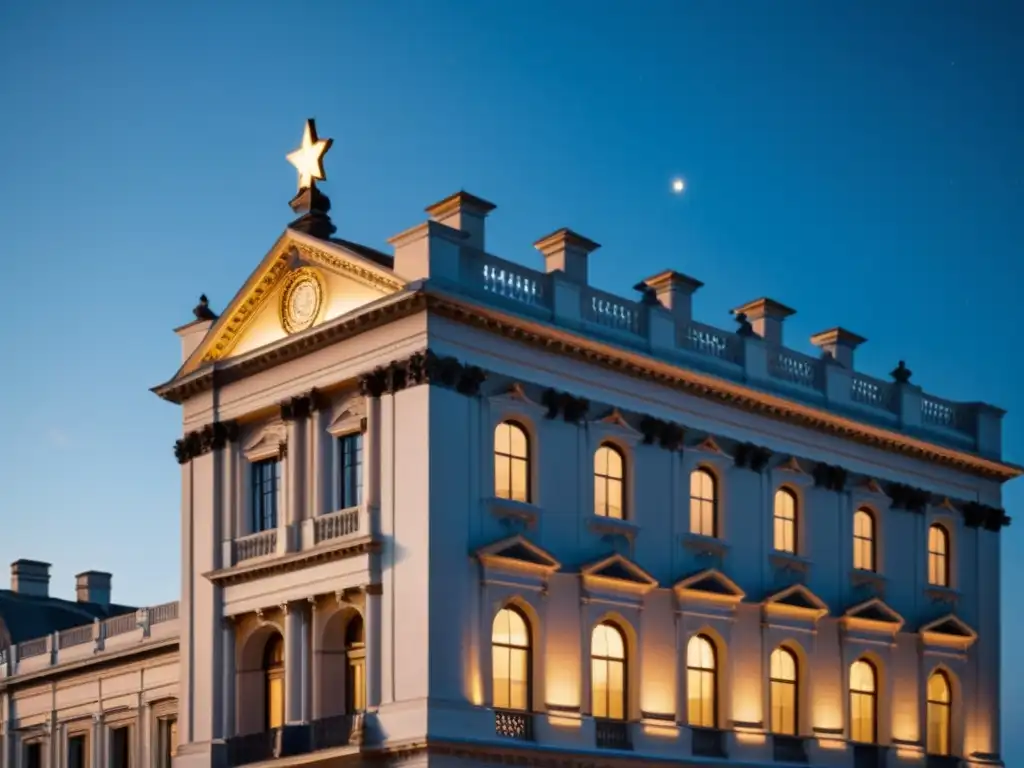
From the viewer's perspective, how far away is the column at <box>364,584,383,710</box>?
39594 mm

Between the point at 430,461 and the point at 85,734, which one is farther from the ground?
the point at 430,461

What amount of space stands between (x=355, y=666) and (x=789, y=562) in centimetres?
1118

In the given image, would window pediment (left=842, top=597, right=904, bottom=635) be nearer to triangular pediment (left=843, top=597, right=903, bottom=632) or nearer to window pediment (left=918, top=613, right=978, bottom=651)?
triangular pediment (left=843, top=597, right=903, bottom=632)

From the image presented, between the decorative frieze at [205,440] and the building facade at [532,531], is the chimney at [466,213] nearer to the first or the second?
the building facade at [532,531]

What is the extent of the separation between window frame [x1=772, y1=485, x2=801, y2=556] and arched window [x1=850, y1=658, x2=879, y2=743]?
10.8ft

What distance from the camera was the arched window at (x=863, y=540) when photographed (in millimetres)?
49844

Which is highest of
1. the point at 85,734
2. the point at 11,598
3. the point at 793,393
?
the point at 793,393

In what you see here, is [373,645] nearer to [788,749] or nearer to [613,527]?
[613,527]

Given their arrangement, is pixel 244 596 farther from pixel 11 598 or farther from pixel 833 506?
pixel 11 598

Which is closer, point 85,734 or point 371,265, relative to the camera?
point 371,265

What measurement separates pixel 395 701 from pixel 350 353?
715 centimetres

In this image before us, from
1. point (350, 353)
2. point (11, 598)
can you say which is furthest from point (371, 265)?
point (11, 598)

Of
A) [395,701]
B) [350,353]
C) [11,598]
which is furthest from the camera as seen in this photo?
[11,598]

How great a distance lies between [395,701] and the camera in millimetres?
39156
